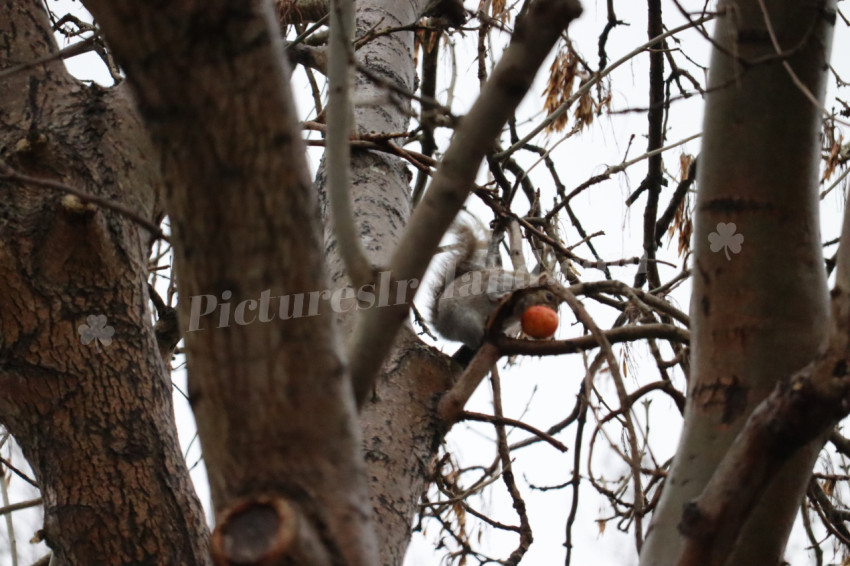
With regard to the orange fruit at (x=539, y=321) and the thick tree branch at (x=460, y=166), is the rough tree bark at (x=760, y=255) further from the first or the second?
the orange fruit at (x=539, y=321)

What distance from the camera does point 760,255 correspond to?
3.09 feet

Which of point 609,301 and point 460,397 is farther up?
point 609,301

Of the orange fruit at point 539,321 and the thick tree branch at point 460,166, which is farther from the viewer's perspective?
the orange fruit at point 539,321

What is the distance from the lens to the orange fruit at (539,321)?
142cm

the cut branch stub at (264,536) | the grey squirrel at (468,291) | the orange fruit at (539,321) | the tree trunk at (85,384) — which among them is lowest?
the cut branch stub at (264,536)

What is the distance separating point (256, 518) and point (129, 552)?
0.58 meters

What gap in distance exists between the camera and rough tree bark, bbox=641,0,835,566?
0.91 m


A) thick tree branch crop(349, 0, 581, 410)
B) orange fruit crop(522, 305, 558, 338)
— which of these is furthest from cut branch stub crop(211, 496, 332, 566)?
orange fruit crop(522, 305, 558, 338)

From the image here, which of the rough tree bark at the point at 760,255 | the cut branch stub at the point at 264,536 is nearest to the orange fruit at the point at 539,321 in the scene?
the rough tree bark at the point at 760,255

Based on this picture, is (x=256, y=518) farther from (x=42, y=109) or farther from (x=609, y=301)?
(x=609, y=301)

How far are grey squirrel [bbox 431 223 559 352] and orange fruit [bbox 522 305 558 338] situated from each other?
1.93ft

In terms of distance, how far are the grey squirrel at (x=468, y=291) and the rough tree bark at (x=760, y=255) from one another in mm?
1087

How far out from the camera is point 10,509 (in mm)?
1578

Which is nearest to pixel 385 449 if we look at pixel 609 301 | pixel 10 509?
pixel 609 301
